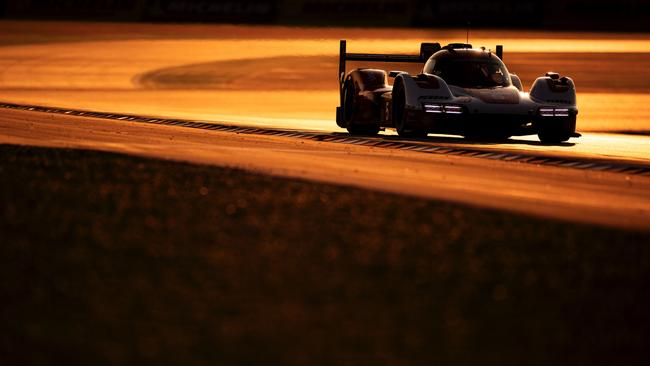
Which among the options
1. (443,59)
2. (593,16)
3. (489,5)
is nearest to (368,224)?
(443,59)

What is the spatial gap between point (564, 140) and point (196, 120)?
23.9 feet

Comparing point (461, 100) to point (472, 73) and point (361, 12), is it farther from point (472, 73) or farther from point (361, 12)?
point (361, 12)

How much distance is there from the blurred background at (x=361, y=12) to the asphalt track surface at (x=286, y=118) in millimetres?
875

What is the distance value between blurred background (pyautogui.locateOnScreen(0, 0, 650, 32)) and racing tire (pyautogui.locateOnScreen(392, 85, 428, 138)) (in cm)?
1709

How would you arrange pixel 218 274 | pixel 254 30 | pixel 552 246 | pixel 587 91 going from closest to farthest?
pixel 218 274, pixel 552 246, pixel 587 91, pixel 254 30

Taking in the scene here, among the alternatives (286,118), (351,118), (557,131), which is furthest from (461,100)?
(286,118)

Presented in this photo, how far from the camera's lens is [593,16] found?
41.2m

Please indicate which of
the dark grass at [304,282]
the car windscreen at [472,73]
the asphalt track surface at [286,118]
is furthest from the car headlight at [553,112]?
the dark grass at [304,282]

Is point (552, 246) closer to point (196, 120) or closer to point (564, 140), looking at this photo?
point (564, 140)

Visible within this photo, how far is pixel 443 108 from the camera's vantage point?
773 inches

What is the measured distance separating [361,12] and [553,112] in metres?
25.2

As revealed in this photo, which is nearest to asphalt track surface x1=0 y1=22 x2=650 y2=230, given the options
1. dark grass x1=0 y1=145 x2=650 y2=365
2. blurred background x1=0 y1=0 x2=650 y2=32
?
blurred background x1=0 y1=0 x2=650 y2=32

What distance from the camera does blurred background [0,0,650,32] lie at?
38.6m

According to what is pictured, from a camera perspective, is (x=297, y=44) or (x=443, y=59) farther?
(x=297, y=44)
